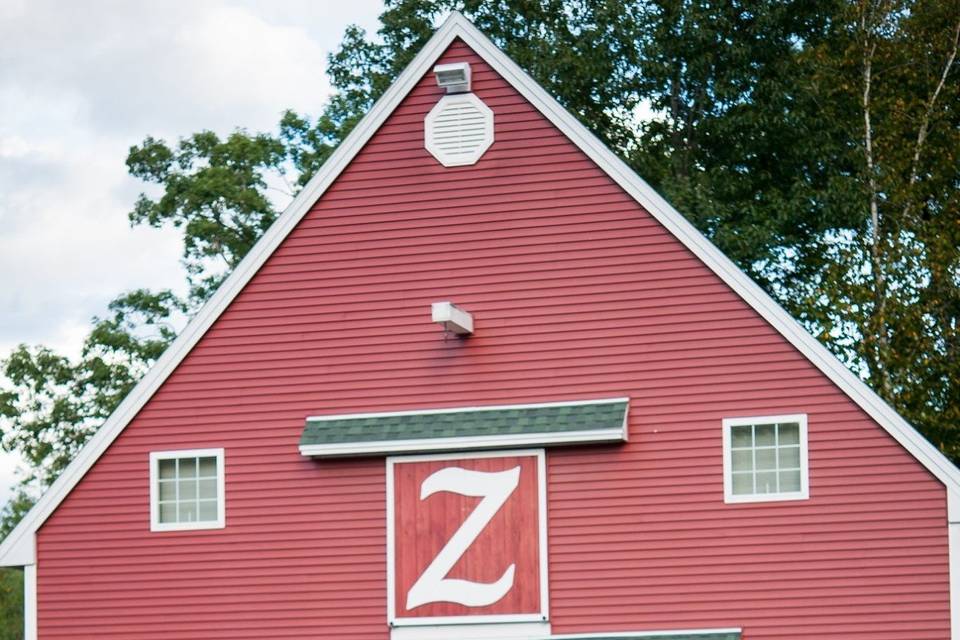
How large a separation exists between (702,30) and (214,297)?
13.8 m

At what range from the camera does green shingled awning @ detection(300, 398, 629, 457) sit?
17797mm

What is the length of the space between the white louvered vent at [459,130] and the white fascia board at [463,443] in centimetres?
313

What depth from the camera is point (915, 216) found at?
27.5 metres

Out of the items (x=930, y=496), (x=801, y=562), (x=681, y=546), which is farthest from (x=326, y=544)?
(x=930, y=496)

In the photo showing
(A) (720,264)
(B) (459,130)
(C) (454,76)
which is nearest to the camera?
(A) (720,264)

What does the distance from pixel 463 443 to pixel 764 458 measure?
320cm

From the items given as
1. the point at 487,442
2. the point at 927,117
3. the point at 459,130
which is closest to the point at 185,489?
the point at 487,442

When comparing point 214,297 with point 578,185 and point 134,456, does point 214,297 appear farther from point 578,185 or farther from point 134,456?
point 578,185

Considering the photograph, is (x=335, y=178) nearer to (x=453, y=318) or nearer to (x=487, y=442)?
(x=453, y=318)

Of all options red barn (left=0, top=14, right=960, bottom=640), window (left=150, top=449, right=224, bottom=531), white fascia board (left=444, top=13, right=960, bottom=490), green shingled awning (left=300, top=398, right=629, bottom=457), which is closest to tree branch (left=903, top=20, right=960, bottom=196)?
white fascia board (left=444, top=13, right=960, bottom=490)

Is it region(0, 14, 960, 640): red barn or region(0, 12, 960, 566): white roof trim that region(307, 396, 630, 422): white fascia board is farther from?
region(0, 12, 960, 566): white roof trim

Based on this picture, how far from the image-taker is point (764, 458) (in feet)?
57.7

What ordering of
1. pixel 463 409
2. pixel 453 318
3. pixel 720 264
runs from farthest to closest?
pixel 463 409 → pixel 453 318 → pixel 720 264

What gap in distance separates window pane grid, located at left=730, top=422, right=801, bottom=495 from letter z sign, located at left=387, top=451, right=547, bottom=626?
6.89 feet
